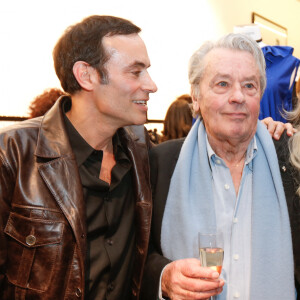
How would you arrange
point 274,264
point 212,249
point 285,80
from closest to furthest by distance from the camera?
point 212,249 < point 274,264 < point 285,80

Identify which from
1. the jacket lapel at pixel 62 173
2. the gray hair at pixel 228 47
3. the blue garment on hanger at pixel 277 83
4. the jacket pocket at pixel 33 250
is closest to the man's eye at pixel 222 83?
the gray hair at pixel 228 47

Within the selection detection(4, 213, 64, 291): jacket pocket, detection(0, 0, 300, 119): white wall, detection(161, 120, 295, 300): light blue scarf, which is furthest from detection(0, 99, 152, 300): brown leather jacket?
detection(0, 0, 300, 119): white wall

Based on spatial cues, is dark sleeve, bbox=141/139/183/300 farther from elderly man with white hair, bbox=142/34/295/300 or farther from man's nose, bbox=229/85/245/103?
man's nose, bbox=229/85/245/103

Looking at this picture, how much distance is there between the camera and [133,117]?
196 cm

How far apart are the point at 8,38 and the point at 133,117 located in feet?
6.69

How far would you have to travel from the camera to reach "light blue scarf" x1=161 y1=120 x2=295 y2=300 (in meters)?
1.78

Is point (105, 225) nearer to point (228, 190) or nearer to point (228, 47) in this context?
point (228, 190)

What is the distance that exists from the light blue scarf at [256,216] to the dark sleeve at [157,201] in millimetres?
38

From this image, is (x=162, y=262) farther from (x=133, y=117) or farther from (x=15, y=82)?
(x=15, y=82)

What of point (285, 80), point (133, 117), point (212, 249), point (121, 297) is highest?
point (285, 80)

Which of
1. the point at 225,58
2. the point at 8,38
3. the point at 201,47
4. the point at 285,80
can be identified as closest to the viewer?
the point at 225,58

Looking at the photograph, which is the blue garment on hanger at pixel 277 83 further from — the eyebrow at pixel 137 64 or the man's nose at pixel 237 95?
the eyebrow at pixel 137 64

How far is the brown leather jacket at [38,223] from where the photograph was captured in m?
1.63

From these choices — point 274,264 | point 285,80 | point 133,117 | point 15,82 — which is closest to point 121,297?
point 274,264
